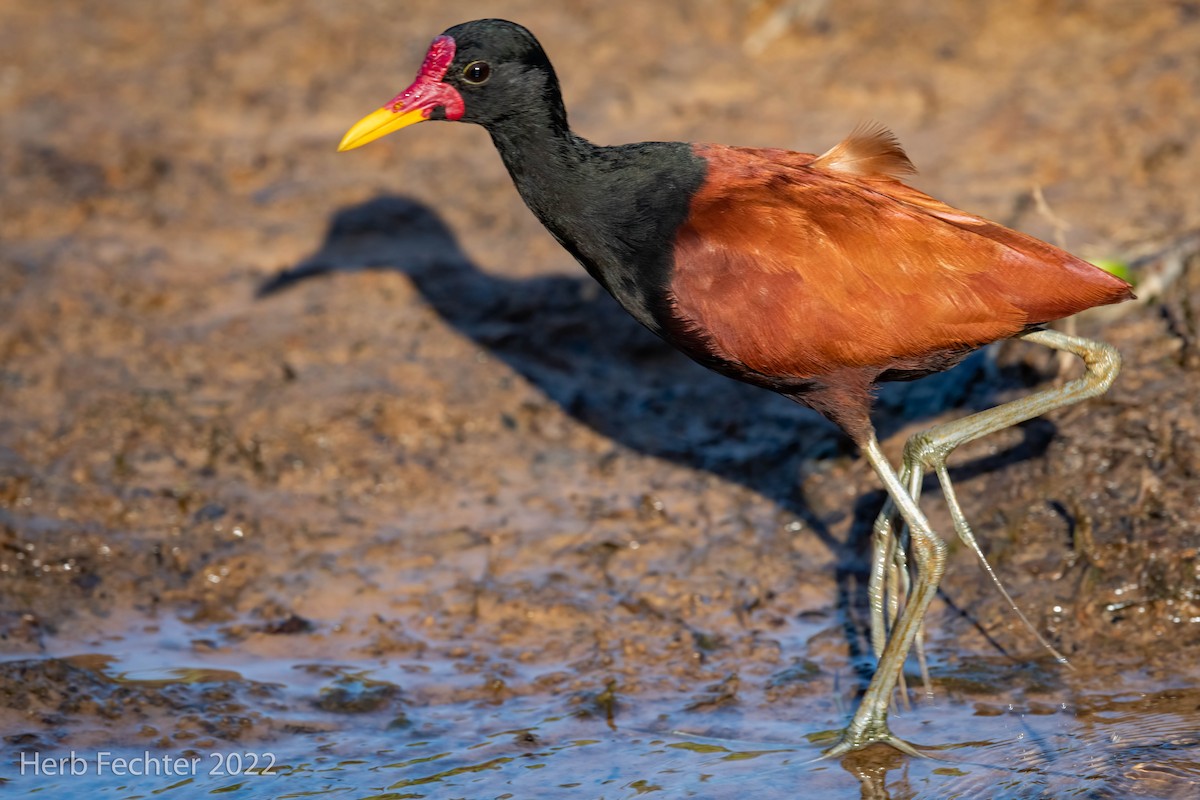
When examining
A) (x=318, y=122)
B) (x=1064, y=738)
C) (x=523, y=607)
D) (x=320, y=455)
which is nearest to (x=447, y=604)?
(x=523, y=607)

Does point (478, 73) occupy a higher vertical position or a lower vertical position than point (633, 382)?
higher

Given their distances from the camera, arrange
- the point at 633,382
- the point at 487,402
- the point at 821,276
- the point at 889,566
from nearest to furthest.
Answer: the point at 821,276, the point at 889,566, the point at 487,402, the point at 633,382

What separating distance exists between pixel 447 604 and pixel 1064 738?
2.19m

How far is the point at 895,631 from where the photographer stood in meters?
4.27

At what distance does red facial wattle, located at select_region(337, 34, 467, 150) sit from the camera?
459 centimetres

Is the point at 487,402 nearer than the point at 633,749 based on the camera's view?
No

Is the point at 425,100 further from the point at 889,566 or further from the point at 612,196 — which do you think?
the point at 889,566

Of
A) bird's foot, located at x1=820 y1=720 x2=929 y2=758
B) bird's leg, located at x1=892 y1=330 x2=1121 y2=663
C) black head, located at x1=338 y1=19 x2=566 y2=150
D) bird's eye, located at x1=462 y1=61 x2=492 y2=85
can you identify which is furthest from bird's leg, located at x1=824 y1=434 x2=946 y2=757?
bird's eye, located at x1=462 y1=61 x2=492 y2=85

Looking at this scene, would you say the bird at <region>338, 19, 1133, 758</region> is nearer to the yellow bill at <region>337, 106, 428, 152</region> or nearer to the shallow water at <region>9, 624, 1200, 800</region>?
the yellow bill at <region>337, 106, 428, 152</region>

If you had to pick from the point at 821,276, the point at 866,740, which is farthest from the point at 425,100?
the point at 866,740

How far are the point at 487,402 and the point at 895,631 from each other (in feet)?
7.93

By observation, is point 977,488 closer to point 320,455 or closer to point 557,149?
point 557,149

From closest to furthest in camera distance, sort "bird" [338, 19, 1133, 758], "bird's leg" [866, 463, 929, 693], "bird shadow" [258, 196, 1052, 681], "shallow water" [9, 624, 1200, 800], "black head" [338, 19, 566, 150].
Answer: "shallow water" [9, 624, 1200, 800]
"bird" [338, 19, 1133, 758]
"bird's leg" [866, 463, 929, 693]
"black head" [338, 19, 566, 150]
"bird shadow" [258, 196, 1052, 681]

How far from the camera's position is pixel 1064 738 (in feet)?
13.7
